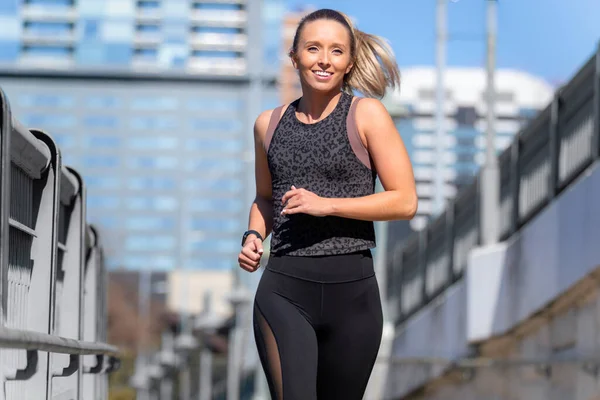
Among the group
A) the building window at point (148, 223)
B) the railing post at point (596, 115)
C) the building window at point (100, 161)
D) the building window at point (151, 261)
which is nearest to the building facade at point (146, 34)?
the building window at point (100, 161)

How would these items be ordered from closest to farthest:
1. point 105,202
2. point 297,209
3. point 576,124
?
point 297,209
point 576,124
point 105,202

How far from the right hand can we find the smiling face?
21.2 inches

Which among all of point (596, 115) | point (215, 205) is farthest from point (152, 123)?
point (596, 115)

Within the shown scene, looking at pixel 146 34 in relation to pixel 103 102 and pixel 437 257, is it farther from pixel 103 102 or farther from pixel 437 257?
pixel 437 257

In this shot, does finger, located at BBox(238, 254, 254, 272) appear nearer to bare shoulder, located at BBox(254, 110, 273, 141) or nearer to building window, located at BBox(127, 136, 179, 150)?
bare shoulder, located at BBox(254, 110, 273, 141)

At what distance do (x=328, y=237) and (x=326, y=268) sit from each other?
0.10 m

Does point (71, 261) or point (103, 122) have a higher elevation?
point (103, 122)

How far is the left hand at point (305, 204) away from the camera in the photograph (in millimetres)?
4102

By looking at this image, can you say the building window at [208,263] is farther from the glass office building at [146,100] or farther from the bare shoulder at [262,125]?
the bare shoulder at [262,125]

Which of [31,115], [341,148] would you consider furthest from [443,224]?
[31,115]

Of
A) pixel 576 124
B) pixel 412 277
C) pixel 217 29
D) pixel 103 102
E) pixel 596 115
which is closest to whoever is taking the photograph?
pixel 596 115

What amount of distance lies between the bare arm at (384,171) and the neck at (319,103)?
10cm

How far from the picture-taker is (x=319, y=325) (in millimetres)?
4305

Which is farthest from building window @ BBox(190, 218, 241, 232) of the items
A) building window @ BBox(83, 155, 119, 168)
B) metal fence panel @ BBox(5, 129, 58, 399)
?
metal fence panel @ BBox(5, 129, 58, 399)
